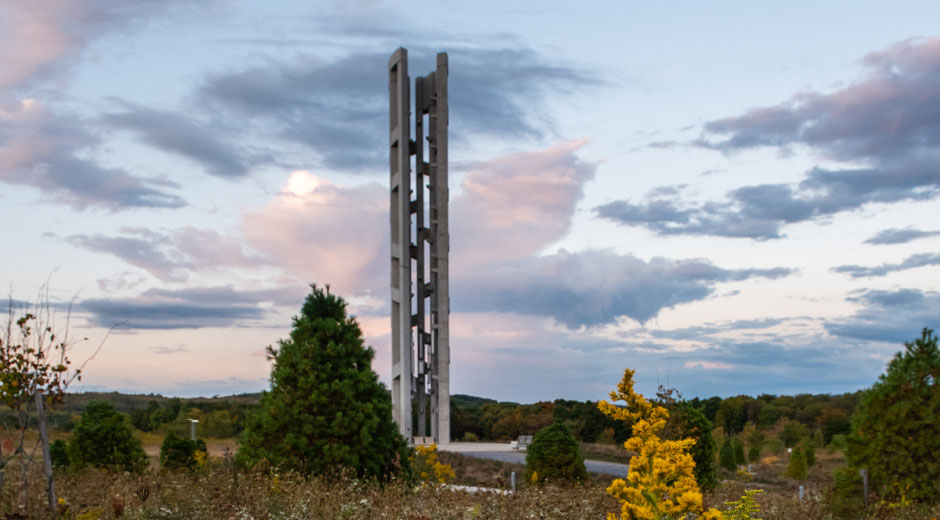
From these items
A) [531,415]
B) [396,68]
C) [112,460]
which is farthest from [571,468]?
[531,415]

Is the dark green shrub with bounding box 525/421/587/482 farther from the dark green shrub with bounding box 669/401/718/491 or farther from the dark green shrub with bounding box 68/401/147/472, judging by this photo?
the dark green shrub with bounding box 68/401/147/472

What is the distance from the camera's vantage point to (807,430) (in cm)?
2798

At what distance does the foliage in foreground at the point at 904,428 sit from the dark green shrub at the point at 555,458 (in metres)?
4.55

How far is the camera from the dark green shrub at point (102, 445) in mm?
11594

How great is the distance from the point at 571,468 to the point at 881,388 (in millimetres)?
5008

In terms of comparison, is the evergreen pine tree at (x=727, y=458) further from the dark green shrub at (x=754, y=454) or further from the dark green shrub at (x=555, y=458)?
the dark green shrub at (x=555, y=458)

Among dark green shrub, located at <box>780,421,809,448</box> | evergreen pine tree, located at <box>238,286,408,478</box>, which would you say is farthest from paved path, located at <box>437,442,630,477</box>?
evergreen pine tree, located at <box>238,286,408,478</box>

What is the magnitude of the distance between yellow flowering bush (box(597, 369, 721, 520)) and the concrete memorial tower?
1580 centimetres

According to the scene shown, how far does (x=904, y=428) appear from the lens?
8328mm

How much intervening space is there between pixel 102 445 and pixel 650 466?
9661 mm

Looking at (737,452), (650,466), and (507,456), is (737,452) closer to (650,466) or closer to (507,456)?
(507,456)

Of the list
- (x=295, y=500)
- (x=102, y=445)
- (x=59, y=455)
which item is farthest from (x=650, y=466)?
(x=59, y=455)

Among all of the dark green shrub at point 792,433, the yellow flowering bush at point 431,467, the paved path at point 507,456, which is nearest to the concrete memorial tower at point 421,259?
the paved path at point 507,456

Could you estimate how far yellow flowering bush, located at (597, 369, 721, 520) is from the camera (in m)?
4.50
